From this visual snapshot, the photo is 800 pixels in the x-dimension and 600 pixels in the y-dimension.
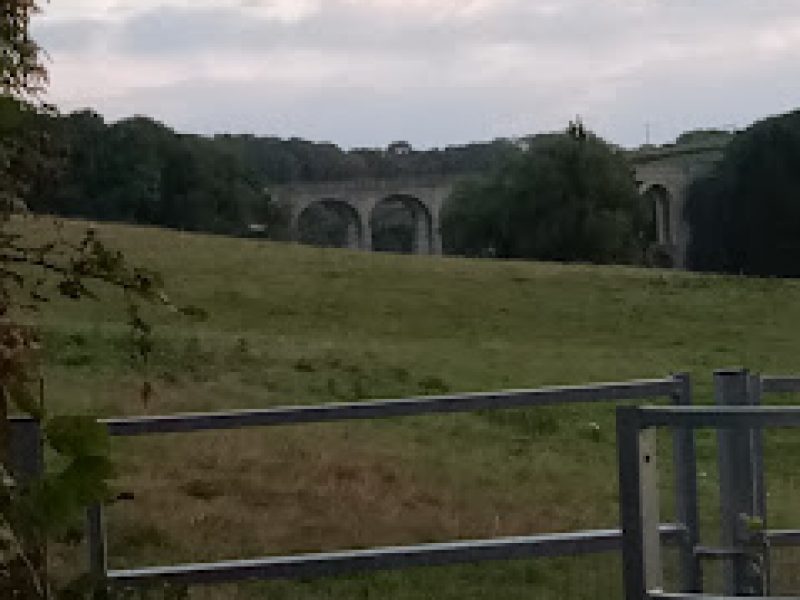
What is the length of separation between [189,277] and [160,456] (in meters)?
19.9

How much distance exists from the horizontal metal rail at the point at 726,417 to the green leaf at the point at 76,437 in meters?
1.49

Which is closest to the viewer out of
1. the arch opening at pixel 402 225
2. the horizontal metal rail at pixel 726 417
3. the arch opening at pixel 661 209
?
the horizontal metal rail at pixel 726 417

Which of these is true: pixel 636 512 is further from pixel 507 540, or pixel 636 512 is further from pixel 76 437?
pixel 507 540

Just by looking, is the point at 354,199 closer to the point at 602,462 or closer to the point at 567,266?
the point at 567,266

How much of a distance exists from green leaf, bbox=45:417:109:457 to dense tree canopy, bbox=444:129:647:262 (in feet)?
193

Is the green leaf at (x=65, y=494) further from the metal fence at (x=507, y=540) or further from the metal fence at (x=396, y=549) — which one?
the metal fence at (x=396, y=549)

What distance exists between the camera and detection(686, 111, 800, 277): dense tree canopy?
65.1 m

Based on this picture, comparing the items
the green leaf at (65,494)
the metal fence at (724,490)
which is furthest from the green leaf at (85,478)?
the metal fence at (724,490)

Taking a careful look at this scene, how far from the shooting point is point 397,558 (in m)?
5.37

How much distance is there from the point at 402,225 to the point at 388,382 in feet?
287

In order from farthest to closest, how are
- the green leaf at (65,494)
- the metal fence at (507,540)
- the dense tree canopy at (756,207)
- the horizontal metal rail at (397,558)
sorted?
the dense tree canopy at (756,207) → the horizontal metal rail at (397,558) → the metal fence at (507,540) → the green leaf at (65,494)

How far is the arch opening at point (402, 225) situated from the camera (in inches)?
3393

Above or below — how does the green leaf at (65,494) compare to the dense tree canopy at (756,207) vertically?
below

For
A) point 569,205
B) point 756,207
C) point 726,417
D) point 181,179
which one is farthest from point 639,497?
point 181,179
